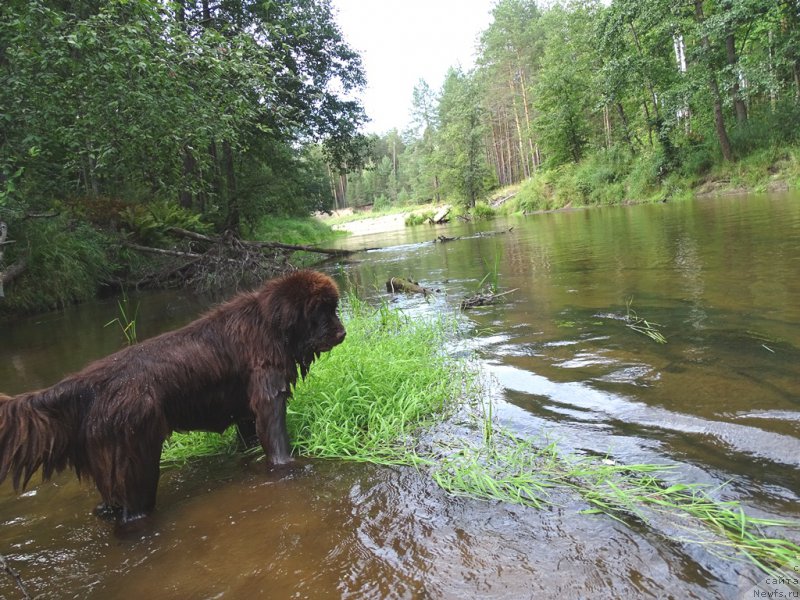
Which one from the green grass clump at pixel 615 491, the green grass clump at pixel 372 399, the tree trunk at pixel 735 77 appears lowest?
the green grass clump at pixel 615 491

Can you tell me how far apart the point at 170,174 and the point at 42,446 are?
1076cm

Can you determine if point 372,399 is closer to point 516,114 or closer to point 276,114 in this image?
point 276,114

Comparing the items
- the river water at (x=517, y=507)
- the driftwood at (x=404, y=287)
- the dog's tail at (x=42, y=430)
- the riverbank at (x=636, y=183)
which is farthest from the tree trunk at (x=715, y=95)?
the dog's tail at (x=42, y=430)

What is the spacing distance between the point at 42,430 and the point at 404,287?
7.98 metres

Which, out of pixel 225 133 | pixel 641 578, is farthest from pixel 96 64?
pixel 641 578

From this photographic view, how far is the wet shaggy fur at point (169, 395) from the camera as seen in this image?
8.04 feet

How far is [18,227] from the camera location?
10820 mm

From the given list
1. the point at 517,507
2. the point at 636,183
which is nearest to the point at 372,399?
the point at 517,507

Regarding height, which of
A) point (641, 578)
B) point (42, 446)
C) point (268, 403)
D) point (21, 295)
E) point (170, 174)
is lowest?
point (641, 578)

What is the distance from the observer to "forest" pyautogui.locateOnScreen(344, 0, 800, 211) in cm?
2252

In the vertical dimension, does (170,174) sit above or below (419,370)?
above

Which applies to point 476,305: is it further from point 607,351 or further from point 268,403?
point 268,403

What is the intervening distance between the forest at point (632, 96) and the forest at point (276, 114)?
5.9 inches

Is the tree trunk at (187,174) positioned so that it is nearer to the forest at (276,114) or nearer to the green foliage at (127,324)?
the forest at (276,114)
